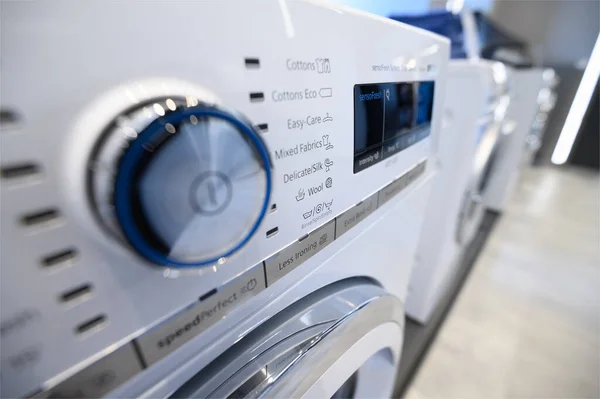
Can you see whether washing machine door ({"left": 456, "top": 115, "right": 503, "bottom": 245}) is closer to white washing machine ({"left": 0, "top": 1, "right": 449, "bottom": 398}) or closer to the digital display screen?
the digital display screen

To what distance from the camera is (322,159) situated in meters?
0.24

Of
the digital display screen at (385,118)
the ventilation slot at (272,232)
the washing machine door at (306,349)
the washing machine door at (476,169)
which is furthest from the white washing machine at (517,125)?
the ventilation slot at (272,232)

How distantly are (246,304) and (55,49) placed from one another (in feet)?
0.62

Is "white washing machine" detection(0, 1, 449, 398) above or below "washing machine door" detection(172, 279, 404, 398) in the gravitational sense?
above

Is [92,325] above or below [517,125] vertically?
above

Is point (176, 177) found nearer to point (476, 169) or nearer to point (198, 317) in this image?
point (198, 317)

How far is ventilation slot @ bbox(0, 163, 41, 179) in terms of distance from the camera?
0.11 m

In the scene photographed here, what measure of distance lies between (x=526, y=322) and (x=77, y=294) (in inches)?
54.4

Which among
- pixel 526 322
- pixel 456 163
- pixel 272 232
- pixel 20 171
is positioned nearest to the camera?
pixel 20 171

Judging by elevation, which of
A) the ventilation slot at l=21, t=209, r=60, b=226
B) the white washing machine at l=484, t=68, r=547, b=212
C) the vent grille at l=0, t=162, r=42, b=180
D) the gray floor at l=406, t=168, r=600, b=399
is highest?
the vent grille at l=0, t=162, r=42, b=180

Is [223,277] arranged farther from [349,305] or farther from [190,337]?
[349,305]

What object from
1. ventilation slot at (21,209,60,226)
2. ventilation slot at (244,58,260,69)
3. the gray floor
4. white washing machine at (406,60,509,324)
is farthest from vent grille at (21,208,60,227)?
the gray floor

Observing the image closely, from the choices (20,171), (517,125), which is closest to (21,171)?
(20,171)

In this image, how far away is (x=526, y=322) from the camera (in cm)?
106
